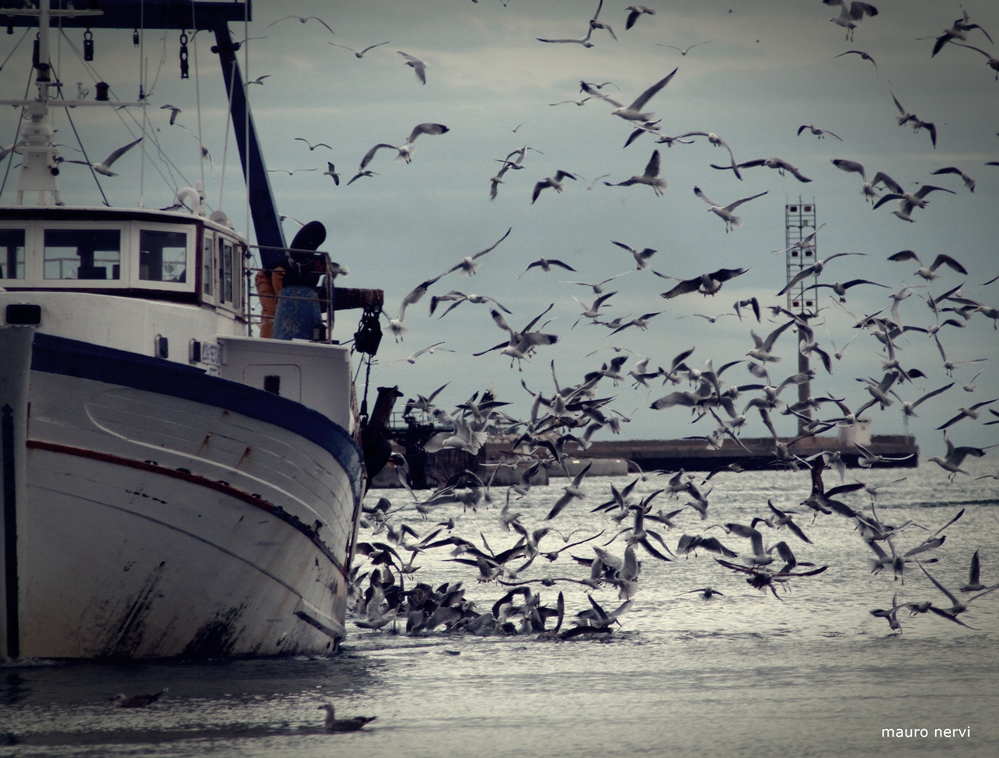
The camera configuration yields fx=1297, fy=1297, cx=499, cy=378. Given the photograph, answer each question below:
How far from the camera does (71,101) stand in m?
16.9

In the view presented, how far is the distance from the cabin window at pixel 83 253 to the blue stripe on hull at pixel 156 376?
7.80ft

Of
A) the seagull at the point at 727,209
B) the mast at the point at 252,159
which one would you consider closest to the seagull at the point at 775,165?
the seagull at the point at 727,209

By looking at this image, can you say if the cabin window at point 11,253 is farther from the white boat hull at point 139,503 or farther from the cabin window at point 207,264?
the white boat hull at point 139,503

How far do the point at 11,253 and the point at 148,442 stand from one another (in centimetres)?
351

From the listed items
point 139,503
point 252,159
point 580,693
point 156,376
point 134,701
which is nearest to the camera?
point 134,701

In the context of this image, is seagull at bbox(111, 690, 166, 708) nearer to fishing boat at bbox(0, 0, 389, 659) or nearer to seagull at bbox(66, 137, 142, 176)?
fishing boat at bbox(0, 0, 389, 659)

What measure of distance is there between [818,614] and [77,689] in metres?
13.7

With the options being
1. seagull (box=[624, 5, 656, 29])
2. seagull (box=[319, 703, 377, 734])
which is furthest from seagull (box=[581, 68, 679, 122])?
seagull (box=[319, 703, 377, 734])

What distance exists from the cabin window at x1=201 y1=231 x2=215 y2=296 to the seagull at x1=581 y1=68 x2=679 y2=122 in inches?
202

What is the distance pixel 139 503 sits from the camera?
13547 mm

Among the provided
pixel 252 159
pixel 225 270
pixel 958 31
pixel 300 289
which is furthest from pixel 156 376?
pixel 252 159

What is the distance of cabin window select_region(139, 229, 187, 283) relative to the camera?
611 inches

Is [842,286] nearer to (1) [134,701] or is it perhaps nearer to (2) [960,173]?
(2) [960,173]

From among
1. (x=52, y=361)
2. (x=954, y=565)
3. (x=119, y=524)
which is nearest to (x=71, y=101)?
(x=52, y=361)
